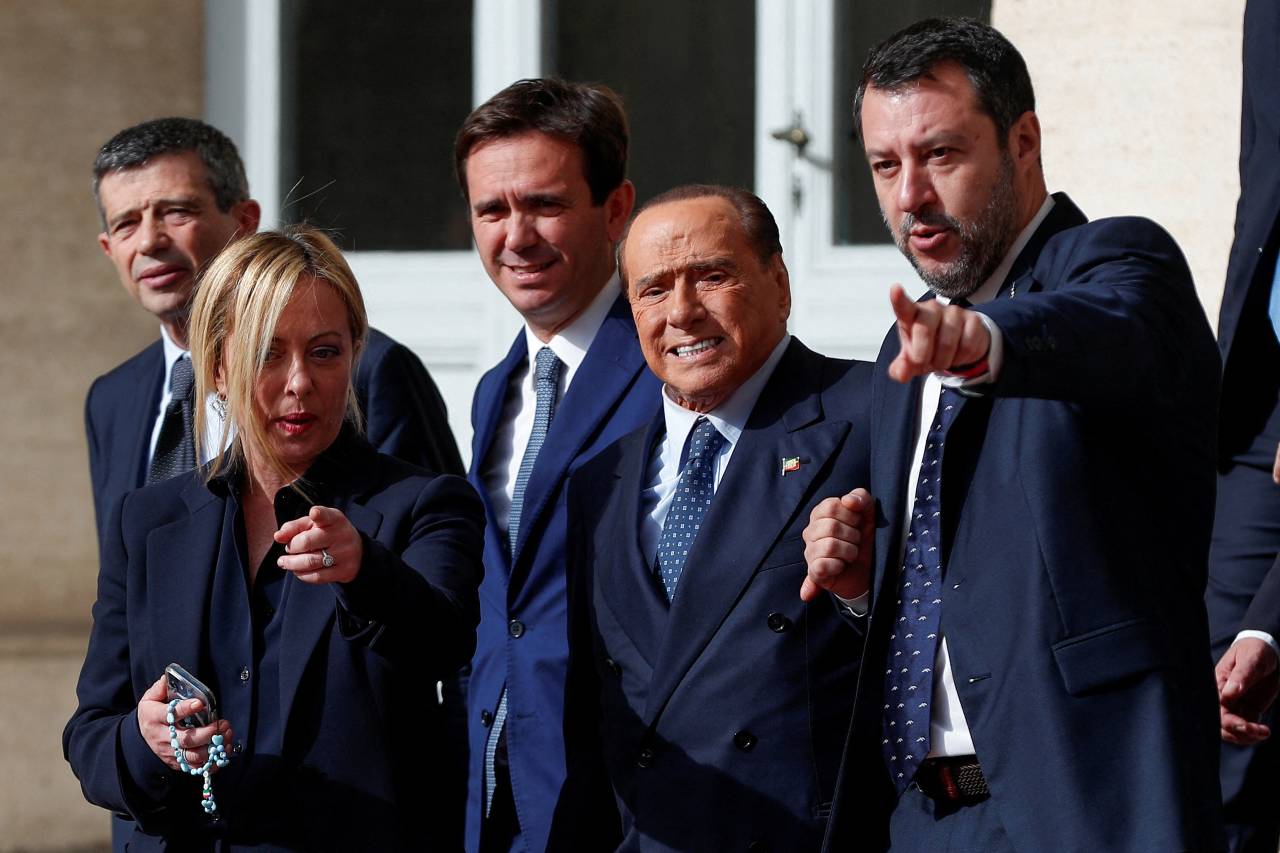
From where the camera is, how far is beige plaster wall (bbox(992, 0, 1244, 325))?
4.59 m

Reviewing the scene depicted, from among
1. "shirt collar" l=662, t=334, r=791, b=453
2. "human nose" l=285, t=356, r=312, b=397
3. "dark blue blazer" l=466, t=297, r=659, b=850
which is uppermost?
"human nose" l=285, t=356, r=312, b=397

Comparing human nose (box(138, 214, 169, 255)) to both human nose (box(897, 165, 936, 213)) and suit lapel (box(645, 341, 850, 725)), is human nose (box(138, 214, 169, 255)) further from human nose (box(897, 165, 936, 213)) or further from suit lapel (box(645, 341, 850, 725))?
human nose (box(897, 165, 936, 213))

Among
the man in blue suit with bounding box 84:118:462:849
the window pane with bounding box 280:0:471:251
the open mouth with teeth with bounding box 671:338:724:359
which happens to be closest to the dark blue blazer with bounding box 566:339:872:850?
the open mouth with teeth with bounding box 671:338:724:359

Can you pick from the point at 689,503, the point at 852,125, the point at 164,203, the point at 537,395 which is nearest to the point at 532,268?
the point at 537,395

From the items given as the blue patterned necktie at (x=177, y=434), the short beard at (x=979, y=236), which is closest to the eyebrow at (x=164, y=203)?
the blue patterned necktie at (x=177, y=434)

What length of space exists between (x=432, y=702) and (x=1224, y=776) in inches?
65.8

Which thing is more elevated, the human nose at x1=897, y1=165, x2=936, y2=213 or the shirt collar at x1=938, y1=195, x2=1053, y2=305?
the human nose at x1=897, y1=165, x2=936, y2=213

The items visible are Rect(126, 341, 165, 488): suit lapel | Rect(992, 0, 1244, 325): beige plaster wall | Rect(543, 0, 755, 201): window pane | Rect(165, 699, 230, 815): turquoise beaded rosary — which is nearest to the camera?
Rect(165, 699, 230, 815): turquoise beaded rosary

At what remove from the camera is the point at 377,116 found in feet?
19.5

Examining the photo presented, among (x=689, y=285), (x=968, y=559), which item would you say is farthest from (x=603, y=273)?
(x=968, y=559)

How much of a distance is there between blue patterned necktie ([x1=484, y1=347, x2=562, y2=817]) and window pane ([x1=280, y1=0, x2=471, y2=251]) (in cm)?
231

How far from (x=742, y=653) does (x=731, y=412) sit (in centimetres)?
43

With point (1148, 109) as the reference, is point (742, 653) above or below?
below

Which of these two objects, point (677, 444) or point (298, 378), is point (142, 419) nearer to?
point (298, 378)
